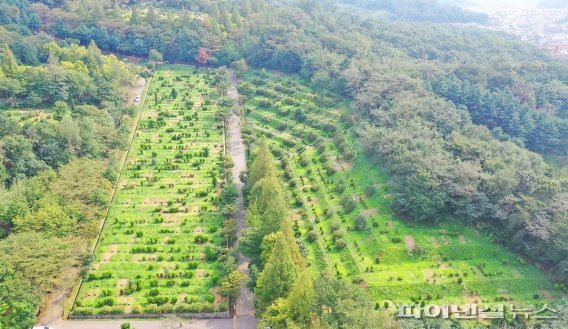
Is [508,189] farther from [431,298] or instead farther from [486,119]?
[486,119]

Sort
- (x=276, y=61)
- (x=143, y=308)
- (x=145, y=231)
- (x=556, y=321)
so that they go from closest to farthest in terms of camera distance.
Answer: (x=556, y=321), (x=143, y=308), (x=145, y=231), (x=276, y=61)

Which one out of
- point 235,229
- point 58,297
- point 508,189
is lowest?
point 58,297

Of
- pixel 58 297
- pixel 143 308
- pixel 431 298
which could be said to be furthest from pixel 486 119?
pixel 58 297

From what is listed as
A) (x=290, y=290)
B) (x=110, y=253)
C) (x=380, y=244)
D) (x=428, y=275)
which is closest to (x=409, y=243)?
(x=380, y=244)

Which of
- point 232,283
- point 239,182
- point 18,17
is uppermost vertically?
point 18,17

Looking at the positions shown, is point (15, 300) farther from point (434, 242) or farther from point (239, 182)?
point (434, 242)

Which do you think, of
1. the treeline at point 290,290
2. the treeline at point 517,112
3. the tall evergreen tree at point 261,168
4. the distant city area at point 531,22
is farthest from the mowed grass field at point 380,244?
the distant city area at point 531,22
